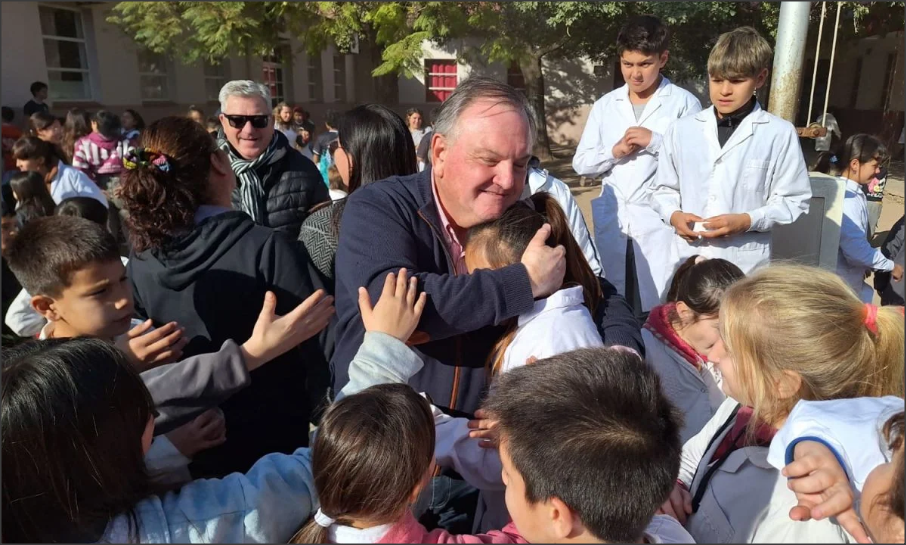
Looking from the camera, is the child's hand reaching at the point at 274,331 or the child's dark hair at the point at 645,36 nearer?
the child's hand reaching at the point at 274,331

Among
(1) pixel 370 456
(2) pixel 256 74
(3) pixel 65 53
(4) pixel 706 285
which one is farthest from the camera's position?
(2) pixel 256 74

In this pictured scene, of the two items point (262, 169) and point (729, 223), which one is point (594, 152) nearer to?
point (729, 223)

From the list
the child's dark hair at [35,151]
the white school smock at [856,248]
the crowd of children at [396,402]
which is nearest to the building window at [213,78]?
the child's dark hair at [35,151]

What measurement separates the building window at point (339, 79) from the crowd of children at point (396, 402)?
21.6m

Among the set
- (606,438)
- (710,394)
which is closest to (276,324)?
(606,438)

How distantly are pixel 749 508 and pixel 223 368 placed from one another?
1312 millimetres

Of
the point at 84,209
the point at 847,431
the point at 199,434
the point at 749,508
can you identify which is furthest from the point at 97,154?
the point at 847,431

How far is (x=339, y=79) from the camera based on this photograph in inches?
909

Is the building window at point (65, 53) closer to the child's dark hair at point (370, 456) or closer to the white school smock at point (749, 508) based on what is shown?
the child's dark hair at point (370, 456)

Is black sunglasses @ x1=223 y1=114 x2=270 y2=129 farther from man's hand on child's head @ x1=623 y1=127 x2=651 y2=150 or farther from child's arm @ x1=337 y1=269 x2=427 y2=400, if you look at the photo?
child's arm @ x1=337 y1=269 x2=427 y2=400

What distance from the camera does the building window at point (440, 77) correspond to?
15.0 metres

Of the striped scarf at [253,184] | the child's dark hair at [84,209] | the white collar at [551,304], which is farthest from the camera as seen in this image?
the child's dark hair at [84,209]

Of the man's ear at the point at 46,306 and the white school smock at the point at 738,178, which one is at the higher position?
the white school smock at the point at 738,178

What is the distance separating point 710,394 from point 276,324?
1561 millimetres
